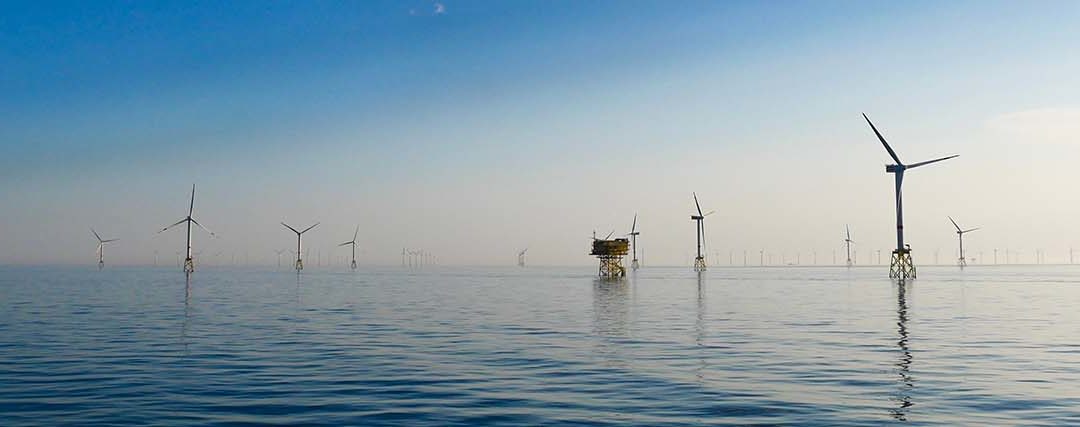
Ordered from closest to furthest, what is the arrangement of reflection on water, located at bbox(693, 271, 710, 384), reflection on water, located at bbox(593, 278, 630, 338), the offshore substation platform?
reflection on water, located at bbox(693, 271, 710, 384)
reflection on water, located at bbox(593, 278, 630, 338)
the offshore substation platform

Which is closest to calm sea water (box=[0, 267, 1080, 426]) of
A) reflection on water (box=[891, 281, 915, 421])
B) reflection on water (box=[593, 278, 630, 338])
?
reflection on water (box=[891, 281, 915, 421])

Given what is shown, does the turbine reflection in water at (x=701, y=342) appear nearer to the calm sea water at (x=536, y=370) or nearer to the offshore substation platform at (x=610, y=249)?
the calm sea water at (x=536, y=370)

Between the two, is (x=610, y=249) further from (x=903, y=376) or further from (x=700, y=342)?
(x=903, y=376)

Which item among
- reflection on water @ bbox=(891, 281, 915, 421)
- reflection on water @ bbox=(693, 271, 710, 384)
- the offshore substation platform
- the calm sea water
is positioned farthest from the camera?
the offshore substation platform

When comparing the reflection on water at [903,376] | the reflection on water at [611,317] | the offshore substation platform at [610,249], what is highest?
the offshore substation platform at [610,249]

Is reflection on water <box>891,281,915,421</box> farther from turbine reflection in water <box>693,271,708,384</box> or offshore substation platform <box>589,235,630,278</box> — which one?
offshore substation platform <box>589,235,630,278</box>

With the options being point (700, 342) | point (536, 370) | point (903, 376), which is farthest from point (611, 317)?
point (903, 376)

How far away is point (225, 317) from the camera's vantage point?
59.0 meters

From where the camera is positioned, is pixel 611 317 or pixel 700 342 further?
pixel 611 317

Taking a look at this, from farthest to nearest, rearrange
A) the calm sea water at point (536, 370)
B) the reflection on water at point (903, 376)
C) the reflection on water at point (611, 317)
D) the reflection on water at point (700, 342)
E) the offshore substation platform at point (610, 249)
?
the offshore substation platform at point (610, 249)
the reflection on water at point (611, 317)
the reflection on water at point (700, 342)
the reflection on water at point (903, 376)
the calm sea water at point (536, 370)

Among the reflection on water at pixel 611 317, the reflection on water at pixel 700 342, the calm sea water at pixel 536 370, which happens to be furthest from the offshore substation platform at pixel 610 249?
the calm sea water at pixel 536 370

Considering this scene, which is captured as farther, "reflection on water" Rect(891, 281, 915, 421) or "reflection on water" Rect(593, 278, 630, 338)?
"reflection on water" Rect(593, 278, 630, 338)

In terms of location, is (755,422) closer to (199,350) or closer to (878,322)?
(199,350)

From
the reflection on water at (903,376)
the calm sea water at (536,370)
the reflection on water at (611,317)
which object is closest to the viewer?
the calm sea water at (536,370)
